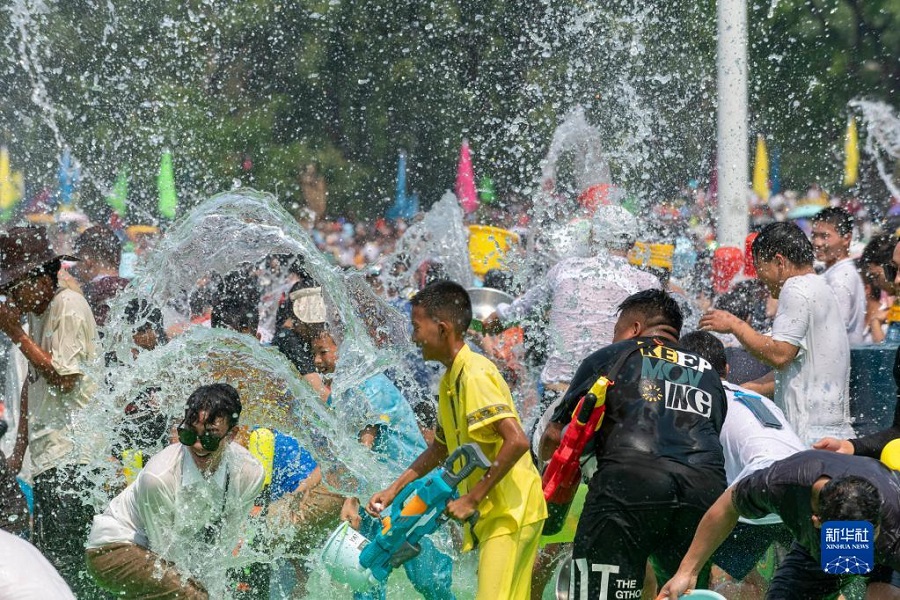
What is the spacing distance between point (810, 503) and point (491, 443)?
1.32 metres

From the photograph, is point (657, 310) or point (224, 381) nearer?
point (657, 310)

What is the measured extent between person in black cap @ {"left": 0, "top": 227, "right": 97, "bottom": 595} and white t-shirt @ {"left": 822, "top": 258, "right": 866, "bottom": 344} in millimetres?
4009

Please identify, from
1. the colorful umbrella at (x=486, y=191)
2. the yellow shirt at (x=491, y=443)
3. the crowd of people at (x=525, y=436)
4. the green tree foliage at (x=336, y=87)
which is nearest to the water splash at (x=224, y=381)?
the crowd of people at (x=525, y=436)

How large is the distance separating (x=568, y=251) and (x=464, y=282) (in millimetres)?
2670

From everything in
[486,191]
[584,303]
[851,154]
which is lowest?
[584,303]

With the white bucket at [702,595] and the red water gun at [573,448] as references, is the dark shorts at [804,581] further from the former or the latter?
the red water gun at [573,448]

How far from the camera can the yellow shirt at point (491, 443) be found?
4844 mm

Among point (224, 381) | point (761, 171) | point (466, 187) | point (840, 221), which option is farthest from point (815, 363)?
point (761, 171)

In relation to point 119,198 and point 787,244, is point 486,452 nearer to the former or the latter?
point 787,244

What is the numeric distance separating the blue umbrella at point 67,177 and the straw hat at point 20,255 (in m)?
16.5

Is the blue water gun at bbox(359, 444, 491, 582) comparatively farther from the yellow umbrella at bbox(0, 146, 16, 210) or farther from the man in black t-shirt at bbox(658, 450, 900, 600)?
the yellow umbrella at bbox(0, 146, 16, 210)

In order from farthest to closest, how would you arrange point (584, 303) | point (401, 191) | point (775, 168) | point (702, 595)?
point (401, 191)
point (775, 168)
point (584, 303)
point (702, 595)

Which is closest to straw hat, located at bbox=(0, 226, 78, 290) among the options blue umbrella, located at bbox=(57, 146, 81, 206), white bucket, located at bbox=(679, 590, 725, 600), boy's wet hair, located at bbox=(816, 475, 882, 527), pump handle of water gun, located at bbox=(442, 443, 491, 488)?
pump handle of water gun, located at bbox=(442, 443, 491, 488)

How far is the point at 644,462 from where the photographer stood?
4.68 metres
